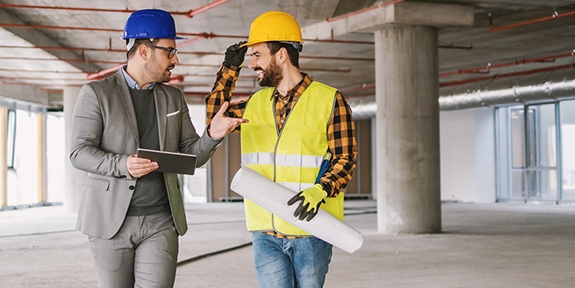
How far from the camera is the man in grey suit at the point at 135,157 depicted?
3.15m

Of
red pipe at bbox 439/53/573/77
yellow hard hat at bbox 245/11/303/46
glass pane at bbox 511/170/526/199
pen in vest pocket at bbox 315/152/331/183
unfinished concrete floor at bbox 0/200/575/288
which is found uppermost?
red pipe at bbox 439/53/573/77

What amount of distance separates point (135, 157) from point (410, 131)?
9380 millimetres

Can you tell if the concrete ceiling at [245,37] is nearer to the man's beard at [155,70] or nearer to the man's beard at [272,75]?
the man's beard at [155,70]

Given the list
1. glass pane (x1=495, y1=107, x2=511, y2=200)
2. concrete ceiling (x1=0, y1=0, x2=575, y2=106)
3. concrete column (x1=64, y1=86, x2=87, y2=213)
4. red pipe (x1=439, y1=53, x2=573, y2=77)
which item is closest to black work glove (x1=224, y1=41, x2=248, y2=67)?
concrete ceiling (x1=0, y1=0, x2=575, y2=106)

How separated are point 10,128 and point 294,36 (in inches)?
807

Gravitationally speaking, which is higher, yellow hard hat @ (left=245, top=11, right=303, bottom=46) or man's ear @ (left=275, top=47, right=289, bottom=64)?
yellow hard hat @ (left=245, top=11, right=303, bottom=46)

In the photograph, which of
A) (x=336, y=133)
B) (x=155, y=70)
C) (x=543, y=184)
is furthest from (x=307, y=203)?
(x=543, y=184)

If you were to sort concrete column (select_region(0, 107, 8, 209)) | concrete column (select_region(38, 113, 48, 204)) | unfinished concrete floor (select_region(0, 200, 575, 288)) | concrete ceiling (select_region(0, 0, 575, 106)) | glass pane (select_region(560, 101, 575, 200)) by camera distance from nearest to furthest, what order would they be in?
unfinished concrete floor (select_region(0, 200, 575, 288)) < concrete ceiling (select_region(0, 0, 575, 106)) < glass pane (select_region(560, 101, 575, 200)) < concrete column (select_region(0, 107, 8, 209)) < concrete column (select_region(38, 113, 48, 204))

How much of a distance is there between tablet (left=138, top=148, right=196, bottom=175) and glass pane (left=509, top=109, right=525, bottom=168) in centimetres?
1993

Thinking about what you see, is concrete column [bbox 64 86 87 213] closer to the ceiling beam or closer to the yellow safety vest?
the ceiling beam

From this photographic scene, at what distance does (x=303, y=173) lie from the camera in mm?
3137

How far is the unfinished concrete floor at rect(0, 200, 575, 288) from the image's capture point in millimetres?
7379

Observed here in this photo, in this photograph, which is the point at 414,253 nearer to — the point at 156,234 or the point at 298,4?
the point at 298,4

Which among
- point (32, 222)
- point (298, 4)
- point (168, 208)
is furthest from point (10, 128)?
point (168, 208)
